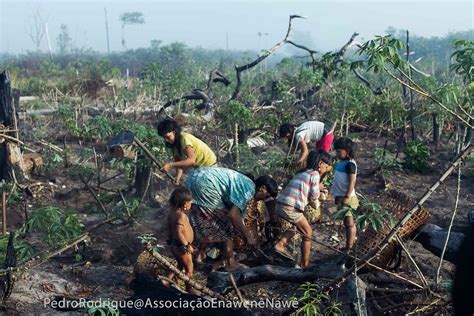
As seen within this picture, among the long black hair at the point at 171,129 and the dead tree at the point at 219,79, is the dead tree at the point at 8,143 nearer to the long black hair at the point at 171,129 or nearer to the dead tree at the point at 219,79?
the long black hair at the point at 171,129

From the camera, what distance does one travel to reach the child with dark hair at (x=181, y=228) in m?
3.91

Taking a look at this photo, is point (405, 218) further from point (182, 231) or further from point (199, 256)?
point (199, 256)

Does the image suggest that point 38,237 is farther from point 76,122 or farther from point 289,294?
point 76,122

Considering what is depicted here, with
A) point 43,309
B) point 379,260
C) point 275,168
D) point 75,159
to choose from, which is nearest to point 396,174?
point 275,168

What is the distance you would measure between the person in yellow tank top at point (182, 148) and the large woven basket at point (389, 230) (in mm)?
1609

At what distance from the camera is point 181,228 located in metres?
3.93

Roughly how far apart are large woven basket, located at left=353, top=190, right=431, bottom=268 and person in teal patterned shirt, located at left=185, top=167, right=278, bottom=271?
0.83 metres

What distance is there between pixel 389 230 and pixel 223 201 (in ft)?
4.29

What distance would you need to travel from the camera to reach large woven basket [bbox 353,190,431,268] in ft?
12.7

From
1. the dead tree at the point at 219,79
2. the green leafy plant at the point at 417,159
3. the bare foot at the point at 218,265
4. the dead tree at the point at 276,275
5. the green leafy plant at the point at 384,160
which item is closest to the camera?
the dead tree at the point at 276,275

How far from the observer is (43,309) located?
12.0 feet

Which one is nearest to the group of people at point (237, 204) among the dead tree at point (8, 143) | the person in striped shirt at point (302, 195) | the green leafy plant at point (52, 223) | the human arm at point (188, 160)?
the person in striped shirt at point (302, 195)

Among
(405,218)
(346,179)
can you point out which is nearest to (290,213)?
(346,179)

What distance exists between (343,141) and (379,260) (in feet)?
3.82
